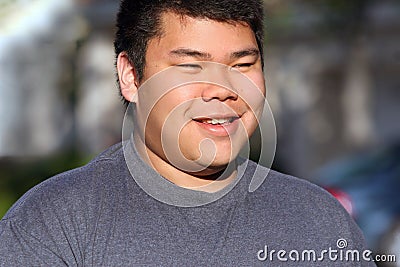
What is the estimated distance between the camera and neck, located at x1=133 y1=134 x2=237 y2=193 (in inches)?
117

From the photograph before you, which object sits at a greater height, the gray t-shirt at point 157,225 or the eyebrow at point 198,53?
the eyebrow at point 198,53

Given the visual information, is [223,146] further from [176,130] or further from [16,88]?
[16,88]

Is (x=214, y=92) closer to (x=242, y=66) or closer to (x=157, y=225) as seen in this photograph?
(x=242, y=66)

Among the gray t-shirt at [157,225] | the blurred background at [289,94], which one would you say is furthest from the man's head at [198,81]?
the blurred background at [289,94]

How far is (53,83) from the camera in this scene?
47.6 feet

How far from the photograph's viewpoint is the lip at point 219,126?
2.82 meters

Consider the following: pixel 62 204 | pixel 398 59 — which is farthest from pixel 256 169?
pixel 398 59

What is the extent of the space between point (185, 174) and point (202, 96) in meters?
0.31

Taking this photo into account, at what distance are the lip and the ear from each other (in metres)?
0.30

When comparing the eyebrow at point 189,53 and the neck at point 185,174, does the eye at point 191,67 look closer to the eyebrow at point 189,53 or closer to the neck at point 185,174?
the eyebrow at point 189,53

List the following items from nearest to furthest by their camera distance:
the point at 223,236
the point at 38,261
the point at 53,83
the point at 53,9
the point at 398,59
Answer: the point at 38,261, the point at 223,236, the point at 53,9, the point at 53,83, the point at 398,59

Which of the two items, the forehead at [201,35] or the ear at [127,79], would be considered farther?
the ear at [127,79]

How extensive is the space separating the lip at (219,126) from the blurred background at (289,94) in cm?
438

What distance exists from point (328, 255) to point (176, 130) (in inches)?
24.6
